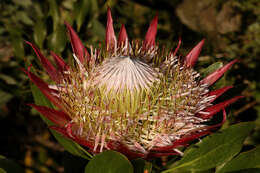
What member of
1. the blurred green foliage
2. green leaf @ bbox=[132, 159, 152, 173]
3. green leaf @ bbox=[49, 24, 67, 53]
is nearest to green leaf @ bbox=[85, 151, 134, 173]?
green leaf @ bbox=[132, 159, 152, 173]

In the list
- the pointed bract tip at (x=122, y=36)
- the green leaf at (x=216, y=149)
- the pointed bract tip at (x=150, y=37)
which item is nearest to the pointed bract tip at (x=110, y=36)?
the pointed bract tip at (x=122, y=36)

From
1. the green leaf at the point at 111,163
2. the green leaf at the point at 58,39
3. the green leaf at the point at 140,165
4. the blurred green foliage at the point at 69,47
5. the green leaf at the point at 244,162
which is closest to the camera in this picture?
the green leaf at the point at 111,163

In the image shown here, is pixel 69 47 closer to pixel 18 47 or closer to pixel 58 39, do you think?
pixel 58 39

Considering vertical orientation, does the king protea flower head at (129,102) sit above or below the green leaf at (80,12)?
below

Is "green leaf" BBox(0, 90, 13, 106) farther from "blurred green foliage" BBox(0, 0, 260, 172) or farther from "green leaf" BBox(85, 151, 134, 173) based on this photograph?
"green leaf" BBox(85, 151, 134, 173)

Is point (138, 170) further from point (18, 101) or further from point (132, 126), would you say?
point (18, 101)

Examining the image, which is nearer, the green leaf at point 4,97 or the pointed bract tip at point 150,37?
the pointed bract tip at point 150,37

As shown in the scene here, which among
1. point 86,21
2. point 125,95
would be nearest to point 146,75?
point 125,95

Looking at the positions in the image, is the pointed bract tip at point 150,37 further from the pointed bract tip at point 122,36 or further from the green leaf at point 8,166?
the green leaf at point 8,166
